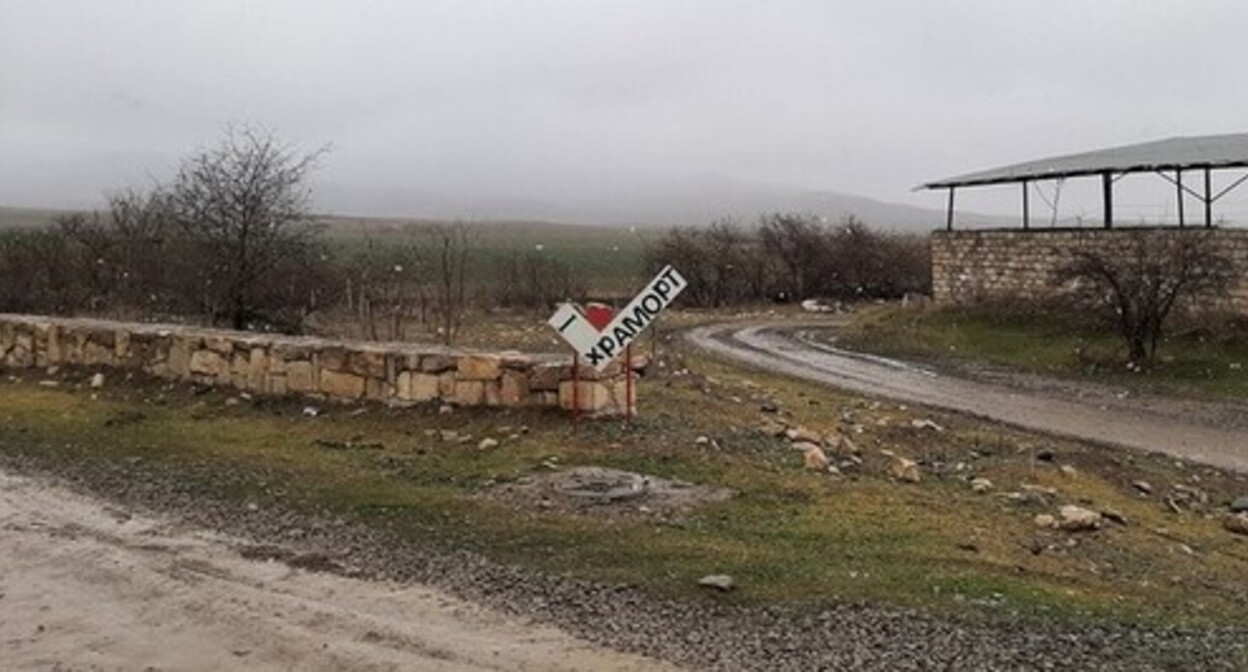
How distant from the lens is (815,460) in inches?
396

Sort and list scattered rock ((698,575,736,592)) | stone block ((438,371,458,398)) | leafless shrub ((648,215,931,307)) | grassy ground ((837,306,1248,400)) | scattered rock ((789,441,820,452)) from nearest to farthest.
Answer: scattered rock ((698,575,736,592))
scattered rock ((789,441,820,452))
stone block ((438,371,458,398))
grassy ground ((837,306,1248,400))
leafless shrub ((648,215,931,307))

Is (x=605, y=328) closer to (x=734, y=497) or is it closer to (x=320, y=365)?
(x=734, y=497)

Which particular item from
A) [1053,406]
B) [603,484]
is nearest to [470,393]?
[603,484]

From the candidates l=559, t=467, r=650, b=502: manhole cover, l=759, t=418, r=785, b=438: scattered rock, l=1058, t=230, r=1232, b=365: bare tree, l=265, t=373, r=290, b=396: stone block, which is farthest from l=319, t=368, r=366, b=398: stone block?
l=1058, t=230, r=1232, b=365: bare tree

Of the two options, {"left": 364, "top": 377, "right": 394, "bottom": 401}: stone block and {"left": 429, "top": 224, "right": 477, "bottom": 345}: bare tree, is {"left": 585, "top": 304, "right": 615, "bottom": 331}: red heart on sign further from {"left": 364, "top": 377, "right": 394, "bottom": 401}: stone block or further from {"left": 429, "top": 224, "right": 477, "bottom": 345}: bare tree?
{"left": 429, "top": 224, "right": 477, "bottom": 345}: bare tree

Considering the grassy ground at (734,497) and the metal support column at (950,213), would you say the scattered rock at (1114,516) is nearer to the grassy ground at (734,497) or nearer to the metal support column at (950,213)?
the grassy ground at (734,497)

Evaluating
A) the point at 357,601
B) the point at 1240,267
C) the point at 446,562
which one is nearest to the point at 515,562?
the point at 446,562

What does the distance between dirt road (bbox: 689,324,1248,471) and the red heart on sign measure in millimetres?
6929

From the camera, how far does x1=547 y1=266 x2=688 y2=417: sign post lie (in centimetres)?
974

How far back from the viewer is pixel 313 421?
458 inches

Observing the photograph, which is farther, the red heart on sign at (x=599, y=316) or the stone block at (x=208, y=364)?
the stone block at (x=208, y=364)

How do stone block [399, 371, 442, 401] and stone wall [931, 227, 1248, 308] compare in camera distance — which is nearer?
stone block [399, 371, 442, 401]

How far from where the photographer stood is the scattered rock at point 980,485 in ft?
32.2

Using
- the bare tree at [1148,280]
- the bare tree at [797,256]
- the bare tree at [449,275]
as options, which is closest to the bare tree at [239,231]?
the bare tree at [449,275]
